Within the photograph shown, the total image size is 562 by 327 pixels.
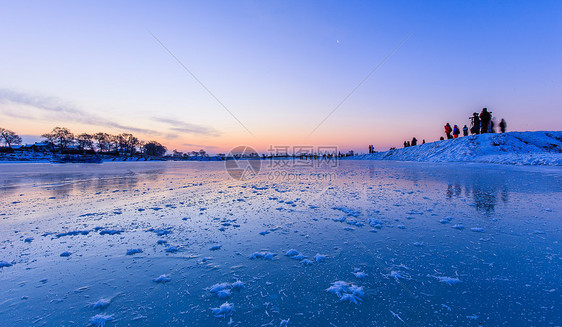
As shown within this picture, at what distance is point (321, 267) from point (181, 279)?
6.27 feet

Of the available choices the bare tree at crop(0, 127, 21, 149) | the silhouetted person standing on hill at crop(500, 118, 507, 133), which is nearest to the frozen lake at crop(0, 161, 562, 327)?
the silhouetted person standing on hill at crop(500, 118, 507, 133)

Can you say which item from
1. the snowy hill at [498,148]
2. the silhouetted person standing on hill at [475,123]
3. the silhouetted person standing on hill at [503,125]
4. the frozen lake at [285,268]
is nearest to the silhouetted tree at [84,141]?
the frozen lake at [285,268]

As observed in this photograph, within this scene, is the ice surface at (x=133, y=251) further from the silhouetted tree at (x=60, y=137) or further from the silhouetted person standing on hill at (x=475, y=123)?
the silhouetted tree at (x=60, y=137)

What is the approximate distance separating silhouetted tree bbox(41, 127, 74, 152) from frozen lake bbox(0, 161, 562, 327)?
10836cm

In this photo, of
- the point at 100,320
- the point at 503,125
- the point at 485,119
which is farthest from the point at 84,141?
the point at 503,125

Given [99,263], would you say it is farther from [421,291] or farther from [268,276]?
[421,291]

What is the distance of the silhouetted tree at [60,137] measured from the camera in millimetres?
82875

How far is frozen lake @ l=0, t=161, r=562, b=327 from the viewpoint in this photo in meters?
2.23

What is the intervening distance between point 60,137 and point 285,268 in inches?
4587

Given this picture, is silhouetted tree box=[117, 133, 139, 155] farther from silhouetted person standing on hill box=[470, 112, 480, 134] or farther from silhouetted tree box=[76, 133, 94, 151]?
silhouetted person standing on hill box=[470, 112, 480, 134]

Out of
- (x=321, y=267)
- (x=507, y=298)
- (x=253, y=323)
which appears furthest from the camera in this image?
(x=321, y=267)

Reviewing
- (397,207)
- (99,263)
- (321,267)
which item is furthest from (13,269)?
(397,207)

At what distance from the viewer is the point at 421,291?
254cm

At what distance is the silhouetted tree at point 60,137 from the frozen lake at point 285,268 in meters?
108
